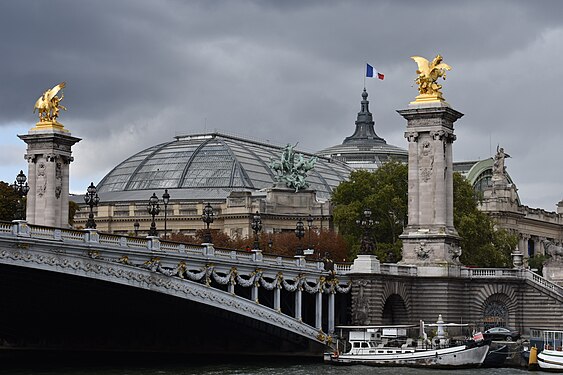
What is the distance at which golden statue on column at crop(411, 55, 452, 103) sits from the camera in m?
83.3

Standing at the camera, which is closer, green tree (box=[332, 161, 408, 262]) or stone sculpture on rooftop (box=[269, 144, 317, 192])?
green tree (box=[332, 161, 408, 262])

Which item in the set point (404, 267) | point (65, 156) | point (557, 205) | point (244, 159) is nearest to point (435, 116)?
point (404, 267)

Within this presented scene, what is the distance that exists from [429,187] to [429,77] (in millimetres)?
6510

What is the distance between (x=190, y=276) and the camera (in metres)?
66.9

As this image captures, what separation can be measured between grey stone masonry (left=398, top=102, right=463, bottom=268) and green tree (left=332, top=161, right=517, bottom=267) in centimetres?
1360

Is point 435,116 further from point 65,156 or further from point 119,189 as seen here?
point 119,189

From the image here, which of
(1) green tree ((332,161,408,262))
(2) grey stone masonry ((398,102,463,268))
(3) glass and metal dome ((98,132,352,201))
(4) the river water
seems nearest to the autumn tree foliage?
(1) green tree ((332,161,408,262))

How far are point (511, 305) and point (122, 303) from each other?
935 inches

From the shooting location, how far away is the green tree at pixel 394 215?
99.6 meters

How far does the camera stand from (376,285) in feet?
253

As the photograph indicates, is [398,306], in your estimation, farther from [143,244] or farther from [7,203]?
[7,203]

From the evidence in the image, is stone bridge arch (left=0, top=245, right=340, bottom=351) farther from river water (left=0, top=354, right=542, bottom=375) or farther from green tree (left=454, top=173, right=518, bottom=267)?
green tree (left=454, top=173, right=518, bottom=267)

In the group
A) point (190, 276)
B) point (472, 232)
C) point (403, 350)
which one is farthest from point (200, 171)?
point (190, 276)

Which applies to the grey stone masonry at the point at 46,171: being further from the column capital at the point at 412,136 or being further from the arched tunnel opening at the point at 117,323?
the column capital at the point at 412,136
